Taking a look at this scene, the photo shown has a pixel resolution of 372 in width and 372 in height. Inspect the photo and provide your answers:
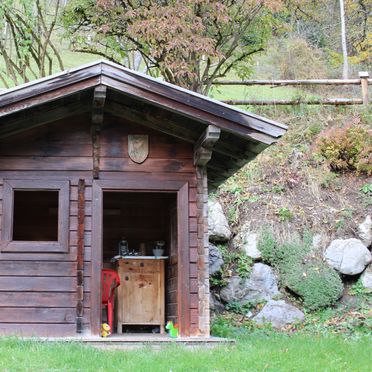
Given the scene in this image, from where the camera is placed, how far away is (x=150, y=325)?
1045 centimetres

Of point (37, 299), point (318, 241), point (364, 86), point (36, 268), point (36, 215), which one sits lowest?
point (37, 299)

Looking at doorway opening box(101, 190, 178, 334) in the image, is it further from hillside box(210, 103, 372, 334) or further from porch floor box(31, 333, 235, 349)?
porch floor box(31, 333, 235, 349)

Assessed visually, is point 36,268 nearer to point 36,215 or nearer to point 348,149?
point 36,215

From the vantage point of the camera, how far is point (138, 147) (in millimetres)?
8641

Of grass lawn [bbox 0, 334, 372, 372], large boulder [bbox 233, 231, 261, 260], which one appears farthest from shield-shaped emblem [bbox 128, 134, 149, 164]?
large boulder [bbox 233, 231, 261, 260]

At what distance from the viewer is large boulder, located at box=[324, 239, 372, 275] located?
44.0 feet

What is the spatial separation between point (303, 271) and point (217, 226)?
6.59ft

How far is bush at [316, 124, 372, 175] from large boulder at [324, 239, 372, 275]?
8.58 feet

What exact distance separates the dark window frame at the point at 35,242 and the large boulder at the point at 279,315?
527cm

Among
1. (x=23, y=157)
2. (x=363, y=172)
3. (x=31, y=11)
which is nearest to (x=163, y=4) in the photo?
(x=31, y=11)

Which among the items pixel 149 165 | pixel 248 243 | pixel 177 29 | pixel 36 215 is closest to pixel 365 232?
pixel 248 243

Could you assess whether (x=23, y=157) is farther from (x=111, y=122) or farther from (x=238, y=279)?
(x=238, y=279)

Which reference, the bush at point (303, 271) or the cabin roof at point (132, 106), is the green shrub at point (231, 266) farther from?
the cabin roof at point (132, 106)

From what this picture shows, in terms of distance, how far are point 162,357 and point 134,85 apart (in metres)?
3.10
